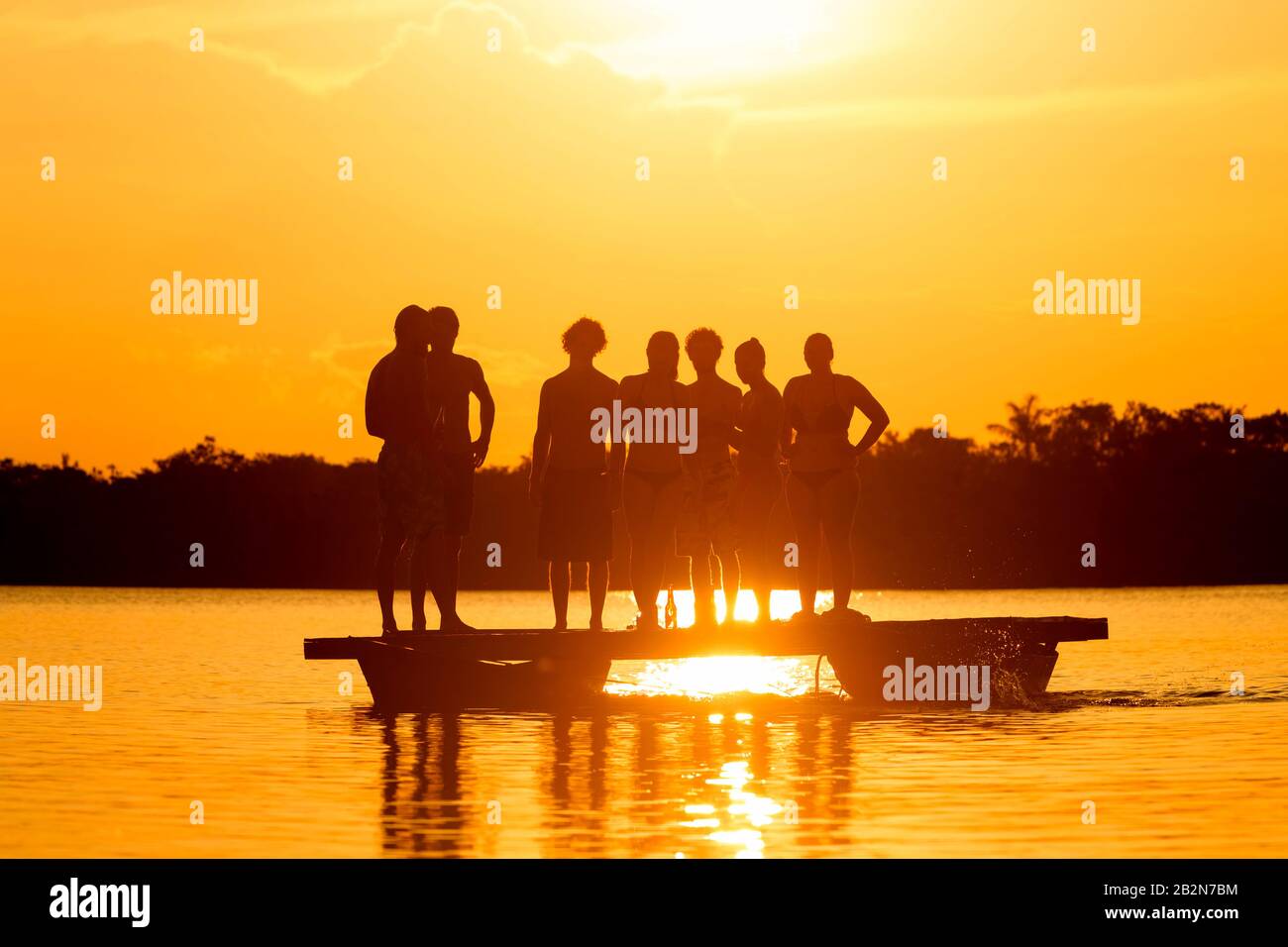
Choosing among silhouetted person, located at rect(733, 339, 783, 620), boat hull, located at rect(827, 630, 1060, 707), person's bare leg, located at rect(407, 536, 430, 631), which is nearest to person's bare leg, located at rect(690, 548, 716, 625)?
silhouetted person, located at rect(733, 339, 783, 620)

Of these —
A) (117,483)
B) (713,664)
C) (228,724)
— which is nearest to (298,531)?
(117,483)

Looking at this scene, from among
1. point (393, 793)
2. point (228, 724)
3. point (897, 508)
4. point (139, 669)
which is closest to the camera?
point (393, 793)

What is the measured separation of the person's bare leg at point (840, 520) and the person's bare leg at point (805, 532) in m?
0.12

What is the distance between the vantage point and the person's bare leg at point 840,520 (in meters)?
17.4

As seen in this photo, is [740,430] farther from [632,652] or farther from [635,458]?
[632,652]

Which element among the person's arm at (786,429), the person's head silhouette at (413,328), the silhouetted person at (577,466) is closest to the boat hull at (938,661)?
the person's arm at (786,429)

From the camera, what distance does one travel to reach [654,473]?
55.0 ft

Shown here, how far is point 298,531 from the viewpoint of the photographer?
4373 inches

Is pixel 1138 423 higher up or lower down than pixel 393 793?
higher up

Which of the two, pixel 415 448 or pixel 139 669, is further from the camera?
pixel 139 669
